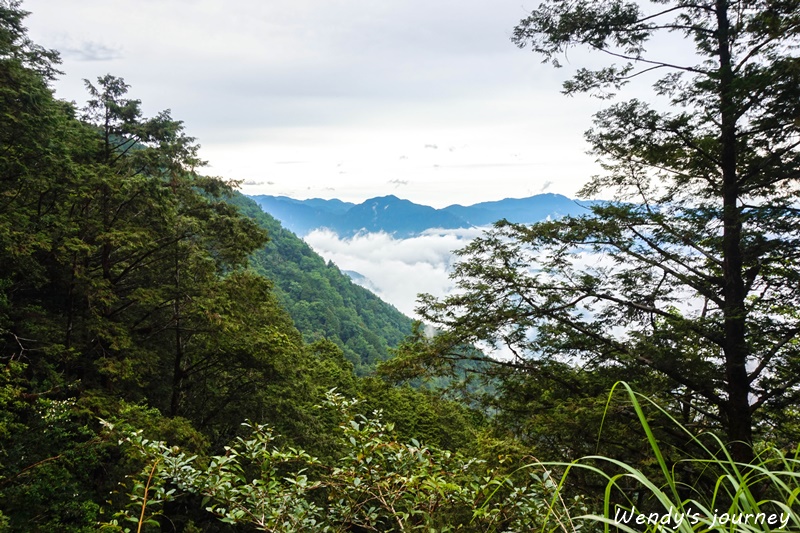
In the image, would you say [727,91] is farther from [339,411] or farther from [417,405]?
[417,405]

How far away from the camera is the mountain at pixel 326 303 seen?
229 feet

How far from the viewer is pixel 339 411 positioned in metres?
2.81

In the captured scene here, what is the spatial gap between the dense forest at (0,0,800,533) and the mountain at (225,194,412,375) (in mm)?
48481

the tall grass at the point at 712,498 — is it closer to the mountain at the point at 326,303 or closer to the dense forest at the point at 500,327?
the dense forest at the point at 500,327

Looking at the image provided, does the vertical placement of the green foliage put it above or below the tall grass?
below

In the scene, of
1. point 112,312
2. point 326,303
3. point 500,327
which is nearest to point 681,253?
point 500,327

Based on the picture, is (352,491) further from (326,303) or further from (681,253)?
(326,303)

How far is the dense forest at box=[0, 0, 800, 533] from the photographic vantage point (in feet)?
8.78

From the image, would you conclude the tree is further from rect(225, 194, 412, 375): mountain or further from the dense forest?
rect(225, 194, 412, 375): mountain

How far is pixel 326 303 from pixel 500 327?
74239mm

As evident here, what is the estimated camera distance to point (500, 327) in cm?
676

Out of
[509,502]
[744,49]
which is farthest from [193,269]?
[744,49]

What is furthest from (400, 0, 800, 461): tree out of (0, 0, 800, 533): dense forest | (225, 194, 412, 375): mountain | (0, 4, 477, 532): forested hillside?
(225, 194, 412, 375): mountain

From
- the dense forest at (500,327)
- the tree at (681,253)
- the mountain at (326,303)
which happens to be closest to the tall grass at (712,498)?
the dense forest at (500,327)
